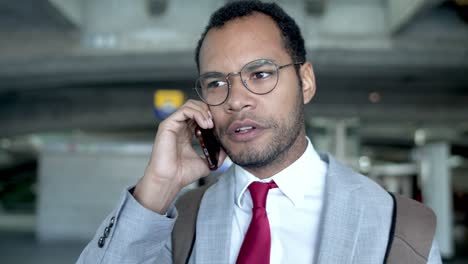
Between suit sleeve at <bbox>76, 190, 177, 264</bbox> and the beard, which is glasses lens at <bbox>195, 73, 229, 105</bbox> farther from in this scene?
suit sleeve at <bbox>76, 190, 177, 264</bbox>

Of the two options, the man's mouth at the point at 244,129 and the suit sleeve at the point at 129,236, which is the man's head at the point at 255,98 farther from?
the suit sleeve at the point at 129,236

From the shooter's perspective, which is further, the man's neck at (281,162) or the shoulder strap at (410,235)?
the man's neck at (281,162)

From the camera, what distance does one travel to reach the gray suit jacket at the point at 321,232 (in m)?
1.41

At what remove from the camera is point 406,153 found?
89.1ft

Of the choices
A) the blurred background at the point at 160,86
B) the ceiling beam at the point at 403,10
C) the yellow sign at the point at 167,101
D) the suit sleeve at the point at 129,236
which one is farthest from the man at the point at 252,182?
the yellow sign at the point at 167,101

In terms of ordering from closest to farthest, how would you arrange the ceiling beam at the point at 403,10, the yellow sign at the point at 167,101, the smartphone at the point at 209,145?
1. the smartphone at the point at 209,145
2. the ceiling beam at the point at 403,10
3. the yellow sign at the point at 167,101

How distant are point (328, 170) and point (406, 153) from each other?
90.1 ft

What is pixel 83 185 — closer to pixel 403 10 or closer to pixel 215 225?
pixel 403 10

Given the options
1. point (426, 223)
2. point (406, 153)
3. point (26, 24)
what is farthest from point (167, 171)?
point (406, 153)

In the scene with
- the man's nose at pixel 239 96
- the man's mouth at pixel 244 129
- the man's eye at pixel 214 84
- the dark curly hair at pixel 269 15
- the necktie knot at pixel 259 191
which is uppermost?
the dark curly hair at pixel 269 15

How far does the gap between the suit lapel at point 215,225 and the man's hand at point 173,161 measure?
4.2 inches

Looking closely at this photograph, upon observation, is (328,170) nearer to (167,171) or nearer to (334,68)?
(167,171)

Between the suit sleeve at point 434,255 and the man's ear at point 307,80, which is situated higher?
the man's ear at point 307,80

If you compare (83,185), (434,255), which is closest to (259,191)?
(434,255)
